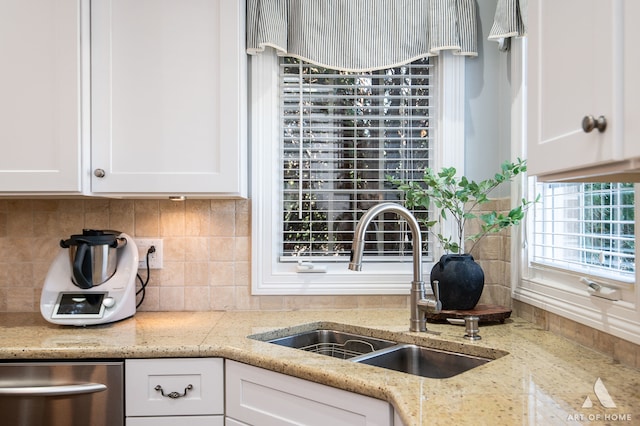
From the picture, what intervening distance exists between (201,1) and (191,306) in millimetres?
1195

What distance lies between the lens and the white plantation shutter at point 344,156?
2.27 m

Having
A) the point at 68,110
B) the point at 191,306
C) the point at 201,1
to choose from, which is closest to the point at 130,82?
the point at 68,110

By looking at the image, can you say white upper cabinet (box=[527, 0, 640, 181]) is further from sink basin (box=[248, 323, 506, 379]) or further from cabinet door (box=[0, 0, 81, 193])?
cabinet door (box=[0, 0, 81, 193])

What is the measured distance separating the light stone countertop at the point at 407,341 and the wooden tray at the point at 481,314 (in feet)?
0.10

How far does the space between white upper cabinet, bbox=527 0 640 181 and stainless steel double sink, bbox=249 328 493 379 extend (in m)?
0.72

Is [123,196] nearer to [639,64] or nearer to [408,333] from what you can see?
[408,333]

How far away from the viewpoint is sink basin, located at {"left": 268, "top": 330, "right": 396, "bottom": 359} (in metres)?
1.86

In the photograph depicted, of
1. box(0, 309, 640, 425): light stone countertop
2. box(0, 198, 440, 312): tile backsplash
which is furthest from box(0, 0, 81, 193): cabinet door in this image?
box(0, 309, 640, 425): light stone countertop

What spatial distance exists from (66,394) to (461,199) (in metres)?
1.45

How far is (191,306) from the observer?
7.30ft

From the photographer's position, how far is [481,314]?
1857 millimetres

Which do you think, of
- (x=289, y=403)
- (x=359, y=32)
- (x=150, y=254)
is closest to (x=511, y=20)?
(x=359, y=32)

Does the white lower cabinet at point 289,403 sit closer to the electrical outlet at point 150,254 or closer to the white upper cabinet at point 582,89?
the white upper cabinet at point 582,89

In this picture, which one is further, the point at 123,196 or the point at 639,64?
the point at 123,196
